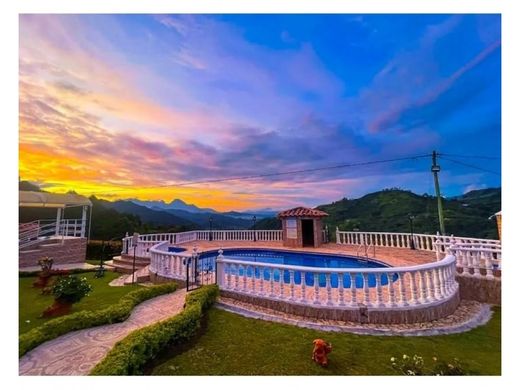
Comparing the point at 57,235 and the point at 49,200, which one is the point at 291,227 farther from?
the point at 57,235

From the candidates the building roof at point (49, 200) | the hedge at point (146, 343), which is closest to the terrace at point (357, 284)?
the hedge at point (146, 343)

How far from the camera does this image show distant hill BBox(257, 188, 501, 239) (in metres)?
8.64

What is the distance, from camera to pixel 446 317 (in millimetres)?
4266

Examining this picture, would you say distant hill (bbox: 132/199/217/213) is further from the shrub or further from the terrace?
the terrace

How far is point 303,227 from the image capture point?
11688 millimetres

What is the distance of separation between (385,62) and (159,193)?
35.3ft

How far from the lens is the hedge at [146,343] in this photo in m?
2.53

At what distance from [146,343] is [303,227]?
9.52 metres

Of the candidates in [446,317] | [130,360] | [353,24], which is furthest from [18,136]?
[446,317]

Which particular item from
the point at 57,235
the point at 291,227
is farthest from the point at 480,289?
the point at 57,235

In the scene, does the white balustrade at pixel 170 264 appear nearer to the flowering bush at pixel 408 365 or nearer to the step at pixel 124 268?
the step at pixel 124 268

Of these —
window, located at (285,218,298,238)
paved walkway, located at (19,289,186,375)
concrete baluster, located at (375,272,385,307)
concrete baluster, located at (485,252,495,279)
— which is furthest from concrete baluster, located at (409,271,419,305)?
window, located at (285,218,298,238)

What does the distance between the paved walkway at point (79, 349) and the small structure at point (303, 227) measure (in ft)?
26.3
